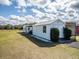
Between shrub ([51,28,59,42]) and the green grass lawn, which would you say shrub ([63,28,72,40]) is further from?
the green grass lawn

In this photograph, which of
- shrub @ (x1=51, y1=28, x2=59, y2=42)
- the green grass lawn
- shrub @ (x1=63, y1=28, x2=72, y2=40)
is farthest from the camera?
shrub @ (x1=63, y1=28, x2=72, y2=40)

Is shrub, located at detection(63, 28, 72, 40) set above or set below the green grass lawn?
above

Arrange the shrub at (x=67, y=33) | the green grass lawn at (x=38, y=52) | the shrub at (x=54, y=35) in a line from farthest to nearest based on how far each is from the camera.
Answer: the shrub at (x=67, y=33) < the shrub at (x=54, y=35) < the green grass lawn at (x=38, y=52)

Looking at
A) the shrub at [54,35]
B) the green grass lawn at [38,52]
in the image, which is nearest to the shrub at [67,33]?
the shrub at [54,35]

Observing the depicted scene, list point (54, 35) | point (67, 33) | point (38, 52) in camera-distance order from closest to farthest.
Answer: point (38, 52) < point (54, 35) < point (67, 33)

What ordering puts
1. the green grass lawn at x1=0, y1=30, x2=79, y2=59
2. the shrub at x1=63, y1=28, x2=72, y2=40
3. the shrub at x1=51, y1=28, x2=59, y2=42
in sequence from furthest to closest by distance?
the shrub at x1=63, y1=28, x2=72, y2=40 → the shrub at x1=51, y1=28, x2=59, y2=42 → the green grass lawn at x1=0, y1=30, x2=79, y2=59

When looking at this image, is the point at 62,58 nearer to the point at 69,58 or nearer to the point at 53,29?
the point at 69,58

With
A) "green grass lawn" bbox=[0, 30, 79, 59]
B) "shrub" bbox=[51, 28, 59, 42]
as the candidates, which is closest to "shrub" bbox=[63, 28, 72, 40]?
"shrub" bbox=[51, 28, 59, 42]

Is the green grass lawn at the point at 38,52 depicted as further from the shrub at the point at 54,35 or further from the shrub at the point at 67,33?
the shrub at the point at 67,33

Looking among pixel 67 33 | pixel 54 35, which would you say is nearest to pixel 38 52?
pixel 54 35

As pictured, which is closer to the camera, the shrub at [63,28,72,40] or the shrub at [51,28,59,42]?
the shrub at [51,28,59,42]

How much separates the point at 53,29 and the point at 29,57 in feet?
30.9

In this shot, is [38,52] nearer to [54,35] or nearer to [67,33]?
[54,35]

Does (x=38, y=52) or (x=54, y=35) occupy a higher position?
(x=54, y=35)
